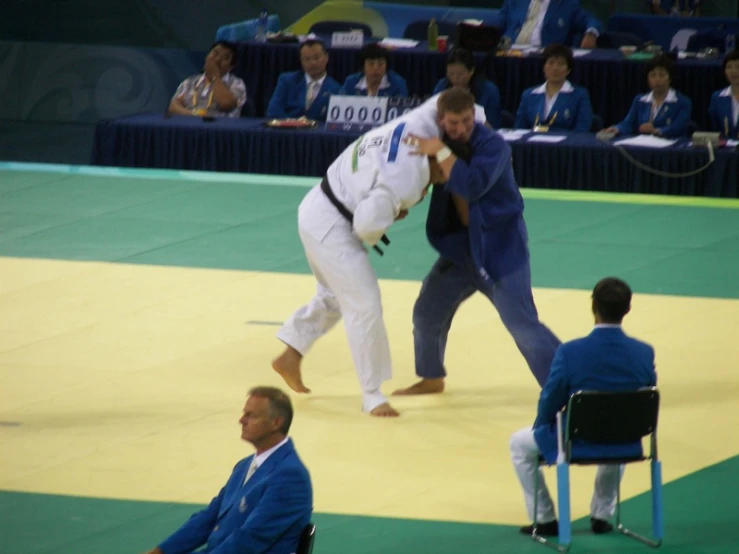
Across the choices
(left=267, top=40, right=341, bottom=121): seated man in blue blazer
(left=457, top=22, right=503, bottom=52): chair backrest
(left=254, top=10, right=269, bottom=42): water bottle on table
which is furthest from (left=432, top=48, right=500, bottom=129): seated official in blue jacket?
(left=254, top=10, right=269, bottom=42): water bottle on table

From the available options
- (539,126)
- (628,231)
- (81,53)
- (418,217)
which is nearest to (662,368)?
(628,231)

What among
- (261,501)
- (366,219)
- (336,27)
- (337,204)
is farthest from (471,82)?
(261,501)

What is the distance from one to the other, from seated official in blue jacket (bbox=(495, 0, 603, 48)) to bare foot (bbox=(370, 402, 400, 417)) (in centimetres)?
770

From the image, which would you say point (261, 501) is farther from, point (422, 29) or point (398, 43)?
point (422, 29)

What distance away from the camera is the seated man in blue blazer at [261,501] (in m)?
3.78

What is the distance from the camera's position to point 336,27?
14.4m

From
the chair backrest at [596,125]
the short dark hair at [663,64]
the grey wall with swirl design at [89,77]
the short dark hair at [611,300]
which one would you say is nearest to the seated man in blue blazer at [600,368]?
the short dark hair at [611,300]

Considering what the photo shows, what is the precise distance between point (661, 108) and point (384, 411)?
585cm

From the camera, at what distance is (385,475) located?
5.37 metres

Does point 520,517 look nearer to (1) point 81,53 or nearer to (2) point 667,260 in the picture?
(2) point 667,260

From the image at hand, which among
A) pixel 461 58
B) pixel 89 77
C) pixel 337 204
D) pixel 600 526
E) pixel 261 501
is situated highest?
pixel 337 204

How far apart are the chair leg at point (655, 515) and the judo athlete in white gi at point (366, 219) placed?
1.45 meters

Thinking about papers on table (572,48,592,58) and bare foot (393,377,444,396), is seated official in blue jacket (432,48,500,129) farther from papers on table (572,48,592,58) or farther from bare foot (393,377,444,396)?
bare foot (393,377,444,396)

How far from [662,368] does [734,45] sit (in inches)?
278
